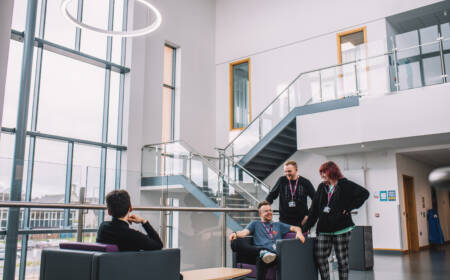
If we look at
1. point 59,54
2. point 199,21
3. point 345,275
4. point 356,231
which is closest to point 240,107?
point 199,21

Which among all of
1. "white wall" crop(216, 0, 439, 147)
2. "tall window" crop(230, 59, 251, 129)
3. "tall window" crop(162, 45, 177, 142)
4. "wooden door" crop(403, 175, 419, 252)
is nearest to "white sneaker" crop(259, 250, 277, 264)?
"wooden door" crop(403, 175, 419, 252)

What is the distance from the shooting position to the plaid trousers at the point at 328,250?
4.41 m

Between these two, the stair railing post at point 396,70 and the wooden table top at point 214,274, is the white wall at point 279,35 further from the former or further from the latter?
the wooden table top at point 214,274

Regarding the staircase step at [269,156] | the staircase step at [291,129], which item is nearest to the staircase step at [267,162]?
the staircase step at [269,156]

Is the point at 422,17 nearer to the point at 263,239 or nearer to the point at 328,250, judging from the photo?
the point at 328,250

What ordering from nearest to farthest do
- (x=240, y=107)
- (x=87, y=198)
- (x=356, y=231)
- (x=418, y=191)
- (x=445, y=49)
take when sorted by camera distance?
(x=87, y=198)
(x=356, y=231)
(x=445, y=49)
(x=418, y=191)
(x=240, y=107)

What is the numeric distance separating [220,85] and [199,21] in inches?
98.7

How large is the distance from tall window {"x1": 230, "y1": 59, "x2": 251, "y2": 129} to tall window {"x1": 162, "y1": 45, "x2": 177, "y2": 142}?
7.30ft

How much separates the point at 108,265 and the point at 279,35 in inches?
482

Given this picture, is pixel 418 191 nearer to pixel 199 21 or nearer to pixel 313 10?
pixel 313 10

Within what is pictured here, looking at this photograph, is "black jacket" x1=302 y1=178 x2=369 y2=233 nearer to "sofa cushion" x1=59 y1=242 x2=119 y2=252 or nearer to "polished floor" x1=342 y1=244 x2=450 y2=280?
"sofa cushion" x1=59 y1=242 x2=119 y2=252

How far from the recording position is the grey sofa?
2.91m

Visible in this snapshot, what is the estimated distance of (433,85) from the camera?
9195mm

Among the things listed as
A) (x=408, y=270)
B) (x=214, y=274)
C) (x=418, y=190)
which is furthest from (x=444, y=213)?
(x=214, y=274)
